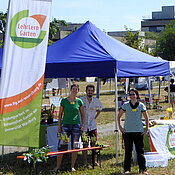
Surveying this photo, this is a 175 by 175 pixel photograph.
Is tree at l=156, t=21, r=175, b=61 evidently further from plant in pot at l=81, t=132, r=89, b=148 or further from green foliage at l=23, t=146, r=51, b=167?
green foliage at l=23, t=146, r=51, b=167

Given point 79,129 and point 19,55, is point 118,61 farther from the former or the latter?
point 19,55

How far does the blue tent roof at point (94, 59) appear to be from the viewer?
8.27m

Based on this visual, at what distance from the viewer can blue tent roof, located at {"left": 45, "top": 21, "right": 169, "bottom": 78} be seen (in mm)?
8273

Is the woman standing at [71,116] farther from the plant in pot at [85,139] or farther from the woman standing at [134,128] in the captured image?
the woman standing at [134,128]

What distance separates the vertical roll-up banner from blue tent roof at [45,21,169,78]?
2368 mm

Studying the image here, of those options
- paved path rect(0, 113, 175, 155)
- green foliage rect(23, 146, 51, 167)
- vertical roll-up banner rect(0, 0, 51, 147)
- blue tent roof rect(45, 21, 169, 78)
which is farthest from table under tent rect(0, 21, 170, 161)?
paved path rect(0, 113, 175, 155)

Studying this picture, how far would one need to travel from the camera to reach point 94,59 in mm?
8359

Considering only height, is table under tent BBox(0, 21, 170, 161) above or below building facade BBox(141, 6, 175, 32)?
below

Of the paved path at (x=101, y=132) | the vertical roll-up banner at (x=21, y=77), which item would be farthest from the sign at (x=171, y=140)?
the vertical roll-up banner at (x=21, y=77)

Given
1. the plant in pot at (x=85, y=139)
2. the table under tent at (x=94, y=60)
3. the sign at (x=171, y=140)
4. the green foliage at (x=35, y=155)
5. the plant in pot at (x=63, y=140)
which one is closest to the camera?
the green foliage at (x=35, y=155)

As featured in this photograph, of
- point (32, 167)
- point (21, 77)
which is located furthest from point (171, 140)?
point (21, 77)

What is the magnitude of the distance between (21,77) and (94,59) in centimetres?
265

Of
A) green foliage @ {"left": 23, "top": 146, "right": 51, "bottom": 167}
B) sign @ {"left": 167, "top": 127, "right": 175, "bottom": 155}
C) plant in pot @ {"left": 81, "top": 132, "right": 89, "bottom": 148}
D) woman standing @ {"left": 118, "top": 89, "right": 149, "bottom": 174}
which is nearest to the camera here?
green foliage @ {"left": 23, "top": 146, "right": 51, "bottom": 167}

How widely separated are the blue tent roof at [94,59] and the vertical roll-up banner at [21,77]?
237 centimetres
